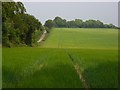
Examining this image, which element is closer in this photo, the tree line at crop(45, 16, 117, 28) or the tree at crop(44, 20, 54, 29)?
the tree at crop(44, 20, 54, 29)

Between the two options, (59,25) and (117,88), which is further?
(59,25)

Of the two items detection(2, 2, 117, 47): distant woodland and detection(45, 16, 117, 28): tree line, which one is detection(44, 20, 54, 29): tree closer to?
detection(45, 16, 117, 28): tree line

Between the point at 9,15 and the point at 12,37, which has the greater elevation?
the point at 9,15

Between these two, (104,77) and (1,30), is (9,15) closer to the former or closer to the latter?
(1,30)

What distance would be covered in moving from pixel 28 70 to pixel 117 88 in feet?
14.5

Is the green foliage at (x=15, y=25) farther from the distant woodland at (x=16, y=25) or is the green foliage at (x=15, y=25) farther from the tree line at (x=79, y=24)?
the tree line at (x=79, y=24)

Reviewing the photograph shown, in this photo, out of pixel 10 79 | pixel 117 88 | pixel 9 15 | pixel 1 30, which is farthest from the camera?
pixel 9 15

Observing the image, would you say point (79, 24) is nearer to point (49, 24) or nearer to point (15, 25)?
point (49, 24)

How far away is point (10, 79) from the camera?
1198 cm

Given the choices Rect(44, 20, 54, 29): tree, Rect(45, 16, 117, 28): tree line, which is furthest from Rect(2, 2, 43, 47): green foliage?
Rect(45, 16, 117, 28): tree line

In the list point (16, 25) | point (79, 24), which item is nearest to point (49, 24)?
point (79, 24)

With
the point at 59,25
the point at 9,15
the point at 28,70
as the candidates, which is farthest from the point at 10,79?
the point at 59,25

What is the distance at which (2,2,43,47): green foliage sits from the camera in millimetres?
45125

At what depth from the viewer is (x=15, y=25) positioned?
177 feet
